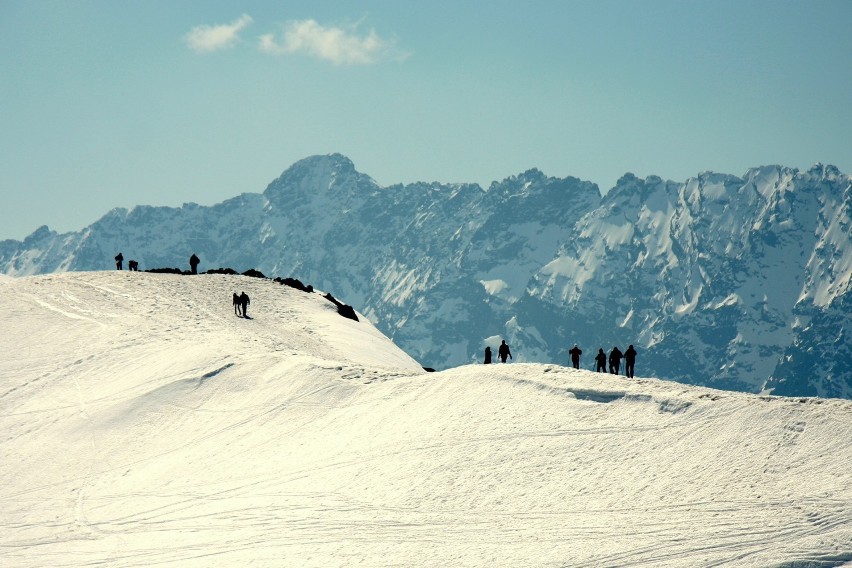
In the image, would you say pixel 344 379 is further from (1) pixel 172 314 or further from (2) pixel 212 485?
(1) pixel 172 314

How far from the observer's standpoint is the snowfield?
2842cm

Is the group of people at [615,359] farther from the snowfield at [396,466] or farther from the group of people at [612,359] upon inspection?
the snowfield at [396,466]

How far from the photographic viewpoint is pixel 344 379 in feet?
150

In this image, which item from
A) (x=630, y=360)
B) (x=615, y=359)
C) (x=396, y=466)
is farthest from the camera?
(x=615, y=359)

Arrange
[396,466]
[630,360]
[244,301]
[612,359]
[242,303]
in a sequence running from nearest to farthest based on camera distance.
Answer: [396,466]
[630,360]
[612,359]
[244,301]
[242,303]

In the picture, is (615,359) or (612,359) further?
(612,359)

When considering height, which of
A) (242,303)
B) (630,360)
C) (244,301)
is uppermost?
(244,301)

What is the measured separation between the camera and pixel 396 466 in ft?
117

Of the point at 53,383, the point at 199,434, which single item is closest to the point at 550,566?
the point at 199,434

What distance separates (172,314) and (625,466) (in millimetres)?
36007

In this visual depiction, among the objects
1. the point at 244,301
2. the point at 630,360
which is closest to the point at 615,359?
the point at 630,360

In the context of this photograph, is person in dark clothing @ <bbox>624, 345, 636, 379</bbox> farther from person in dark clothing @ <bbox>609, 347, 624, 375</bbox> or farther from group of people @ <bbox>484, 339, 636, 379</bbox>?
person in dark clothing @ <bbox>609, 347, 624, 375</bbox>

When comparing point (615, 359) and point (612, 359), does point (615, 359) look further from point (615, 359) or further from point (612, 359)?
point (612, 359)

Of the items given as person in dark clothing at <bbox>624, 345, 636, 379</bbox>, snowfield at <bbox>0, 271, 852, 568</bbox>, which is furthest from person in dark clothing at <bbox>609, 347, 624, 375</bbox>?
snowfield at <bbox>0, 271, 852, 568</bbox>
